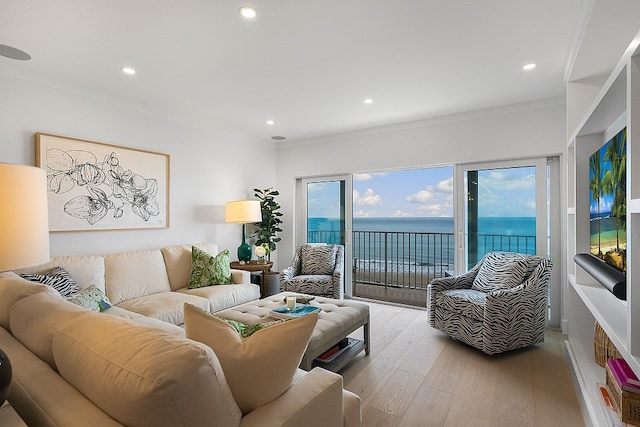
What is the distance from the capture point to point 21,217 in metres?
1.13

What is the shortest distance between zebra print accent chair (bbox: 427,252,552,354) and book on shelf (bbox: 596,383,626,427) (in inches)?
33.6

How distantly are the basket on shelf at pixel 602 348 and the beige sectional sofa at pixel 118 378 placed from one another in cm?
170

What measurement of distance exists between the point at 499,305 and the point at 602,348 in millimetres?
733

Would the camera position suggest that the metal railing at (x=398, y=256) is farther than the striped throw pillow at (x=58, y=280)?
Yes

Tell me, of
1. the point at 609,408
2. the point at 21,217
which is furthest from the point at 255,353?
the point at 609,408

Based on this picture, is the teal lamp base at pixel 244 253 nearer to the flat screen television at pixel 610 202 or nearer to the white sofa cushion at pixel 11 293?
the white sofa cushion at pixel 11 293

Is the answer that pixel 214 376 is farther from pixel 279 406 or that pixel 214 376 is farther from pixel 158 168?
pixel 158 168

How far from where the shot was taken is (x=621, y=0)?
5.29 ft

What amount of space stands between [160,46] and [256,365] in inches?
92.7

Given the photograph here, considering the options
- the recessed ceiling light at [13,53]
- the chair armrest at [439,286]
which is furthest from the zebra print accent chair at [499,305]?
the recessed ceiling light at [13,53]

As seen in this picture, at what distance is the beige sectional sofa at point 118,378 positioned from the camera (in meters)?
0.73

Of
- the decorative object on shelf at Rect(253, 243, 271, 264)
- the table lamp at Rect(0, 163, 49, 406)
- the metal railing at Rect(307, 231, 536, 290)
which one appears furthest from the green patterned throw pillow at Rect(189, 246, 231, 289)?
the table lamp at Rect(0, 163, 49, 406)

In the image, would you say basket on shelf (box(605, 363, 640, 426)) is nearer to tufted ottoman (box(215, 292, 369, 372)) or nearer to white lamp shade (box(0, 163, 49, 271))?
tufted ottoman (box(215, 292, 369, 372))

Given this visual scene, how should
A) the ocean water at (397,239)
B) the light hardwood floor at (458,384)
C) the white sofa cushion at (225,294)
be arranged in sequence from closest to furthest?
the light hardwood floor at (458,384) < the white sofa cushion at (225,294) < the ocean water at (397,239)
